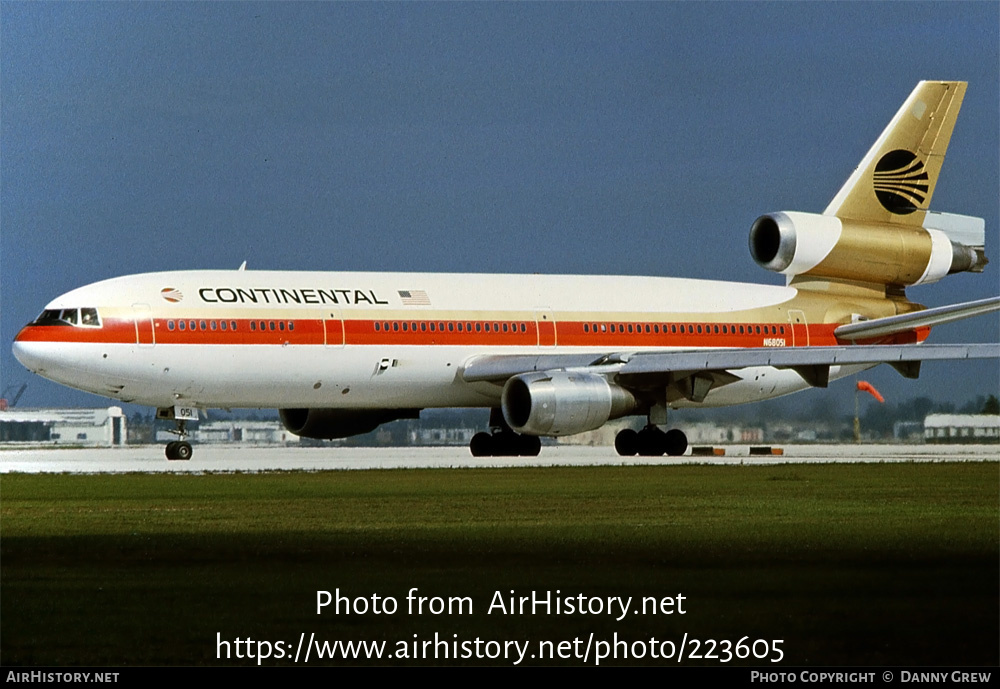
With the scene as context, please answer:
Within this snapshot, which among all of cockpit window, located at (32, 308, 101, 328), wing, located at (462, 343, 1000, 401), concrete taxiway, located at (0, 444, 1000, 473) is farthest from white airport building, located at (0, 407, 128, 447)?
wing, located at (462, 343, 1000, 401)

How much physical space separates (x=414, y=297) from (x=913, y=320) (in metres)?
11.9

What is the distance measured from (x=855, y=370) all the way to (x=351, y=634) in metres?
31.3

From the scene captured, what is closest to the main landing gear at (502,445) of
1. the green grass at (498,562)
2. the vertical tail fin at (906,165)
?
the vertical tail fin at (906,165)

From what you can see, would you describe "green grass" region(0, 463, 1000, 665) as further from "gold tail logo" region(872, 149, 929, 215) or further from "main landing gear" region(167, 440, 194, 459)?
"gold tail logo" region(872, 149, 929, 215)

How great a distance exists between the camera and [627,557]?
13.7 meters

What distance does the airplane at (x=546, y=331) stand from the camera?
30938 millimetres

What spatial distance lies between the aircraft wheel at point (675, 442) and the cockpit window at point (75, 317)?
42.0 ft

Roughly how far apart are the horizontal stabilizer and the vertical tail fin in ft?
9.68

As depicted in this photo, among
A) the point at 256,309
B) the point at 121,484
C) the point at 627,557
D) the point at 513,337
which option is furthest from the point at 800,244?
the point at 627,557

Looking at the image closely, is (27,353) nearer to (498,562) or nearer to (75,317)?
(75,317)

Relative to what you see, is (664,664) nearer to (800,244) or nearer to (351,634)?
(351,634)

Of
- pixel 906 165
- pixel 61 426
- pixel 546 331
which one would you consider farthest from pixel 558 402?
pixel 61 426

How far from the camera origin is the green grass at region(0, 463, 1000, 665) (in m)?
10.0

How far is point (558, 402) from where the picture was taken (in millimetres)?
31109
